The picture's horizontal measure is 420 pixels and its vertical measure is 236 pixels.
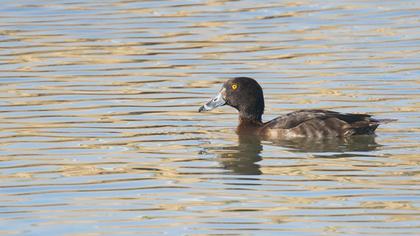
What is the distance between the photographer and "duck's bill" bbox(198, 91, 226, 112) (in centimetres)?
1648

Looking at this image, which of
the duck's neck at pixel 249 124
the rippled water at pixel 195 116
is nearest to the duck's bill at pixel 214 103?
the rippled water at pixel 195 116

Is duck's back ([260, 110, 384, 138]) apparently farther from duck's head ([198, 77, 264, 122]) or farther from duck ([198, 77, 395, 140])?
duck's head ([198, 77, 264, 122])

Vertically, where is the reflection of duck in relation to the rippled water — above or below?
below

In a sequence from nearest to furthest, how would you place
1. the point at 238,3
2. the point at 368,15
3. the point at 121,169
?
the point at 121,169
the point at 368,15
the point at 238,3

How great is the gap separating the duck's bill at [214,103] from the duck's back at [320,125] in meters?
0.96

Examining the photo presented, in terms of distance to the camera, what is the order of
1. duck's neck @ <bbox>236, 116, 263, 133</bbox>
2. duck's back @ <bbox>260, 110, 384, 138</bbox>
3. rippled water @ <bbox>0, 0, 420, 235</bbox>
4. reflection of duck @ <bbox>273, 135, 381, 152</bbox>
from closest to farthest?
rippled water @ <bbox>0, 0, 420, 235</bbox> < reflection of duck @ <bbox>273, 135, 381, 152</bbox> < duck's back @ <bbox>260, 110, 384, 138</bbox> < duck's neck @ <bbox>236, 116, 263, 133</bbox>

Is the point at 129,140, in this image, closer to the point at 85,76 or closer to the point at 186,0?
the point at 85,76

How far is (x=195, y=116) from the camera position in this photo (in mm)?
16797

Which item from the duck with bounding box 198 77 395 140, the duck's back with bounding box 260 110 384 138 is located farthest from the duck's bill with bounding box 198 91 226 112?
the duck's back with bounding box 260 110 384 138

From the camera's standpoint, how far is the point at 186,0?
2572cm

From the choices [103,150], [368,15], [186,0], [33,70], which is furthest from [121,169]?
[186,0]

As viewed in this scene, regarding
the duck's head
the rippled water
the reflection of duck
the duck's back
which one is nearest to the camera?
the rippled water

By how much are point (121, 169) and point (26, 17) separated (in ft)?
36.4

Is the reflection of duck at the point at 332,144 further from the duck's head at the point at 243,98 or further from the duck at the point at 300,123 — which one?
the duck's head at the point at 243,98
